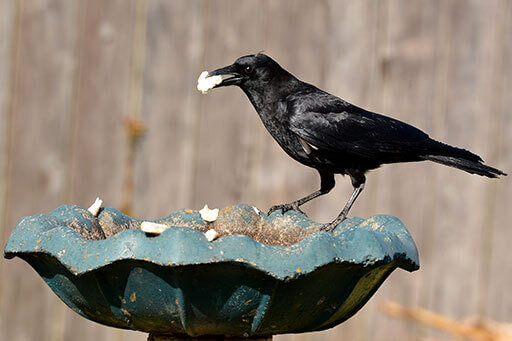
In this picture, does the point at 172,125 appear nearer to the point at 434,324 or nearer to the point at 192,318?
the point at 434,324

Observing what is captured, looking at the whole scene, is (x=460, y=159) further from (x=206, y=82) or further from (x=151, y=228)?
(x=151, y=228)

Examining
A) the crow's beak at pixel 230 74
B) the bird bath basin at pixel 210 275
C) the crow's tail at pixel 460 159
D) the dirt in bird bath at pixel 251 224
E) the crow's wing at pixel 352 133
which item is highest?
the crow's beak at pixel 230 74

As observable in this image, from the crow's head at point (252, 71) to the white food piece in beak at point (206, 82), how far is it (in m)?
0.07

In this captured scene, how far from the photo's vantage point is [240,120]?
3701 mm

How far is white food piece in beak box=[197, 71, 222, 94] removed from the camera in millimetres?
2636

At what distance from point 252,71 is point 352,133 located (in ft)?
1.48

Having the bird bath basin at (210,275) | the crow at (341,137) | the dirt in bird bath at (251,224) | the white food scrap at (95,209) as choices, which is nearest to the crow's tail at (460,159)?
the crow at (341,137)

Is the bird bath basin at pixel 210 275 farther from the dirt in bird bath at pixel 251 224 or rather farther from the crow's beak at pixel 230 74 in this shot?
the crow's beak at pixel 230 74

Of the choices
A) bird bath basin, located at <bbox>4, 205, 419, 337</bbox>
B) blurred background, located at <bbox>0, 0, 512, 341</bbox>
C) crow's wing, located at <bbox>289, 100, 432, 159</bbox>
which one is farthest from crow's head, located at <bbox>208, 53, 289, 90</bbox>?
bird bath basin, located at <bbox>4, 205, 419, 337</bbox>

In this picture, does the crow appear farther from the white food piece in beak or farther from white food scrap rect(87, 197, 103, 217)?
white food scrap rect(87, 197, 103, 217)

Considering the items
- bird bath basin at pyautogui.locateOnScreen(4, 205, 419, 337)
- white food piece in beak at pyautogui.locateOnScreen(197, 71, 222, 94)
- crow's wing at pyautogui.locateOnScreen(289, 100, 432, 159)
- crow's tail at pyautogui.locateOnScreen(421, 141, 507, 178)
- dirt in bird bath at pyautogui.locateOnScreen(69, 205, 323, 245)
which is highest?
white food piece in beak at pyautogui.locateOnScreen(197, 71, 222, 94)

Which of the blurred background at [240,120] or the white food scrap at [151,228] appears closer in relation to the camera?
the white food scrap at [151,228]

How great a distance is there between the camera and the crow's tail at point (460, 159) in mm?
2582

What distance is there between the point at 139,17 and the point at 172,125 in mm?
527
